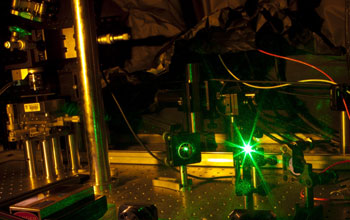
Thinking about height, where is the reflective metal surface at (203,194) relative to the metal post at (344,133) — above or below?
below

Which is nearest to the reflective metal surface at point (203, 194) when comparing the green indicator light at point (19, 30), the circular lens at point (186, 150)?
the circular lens at point (186, 150)

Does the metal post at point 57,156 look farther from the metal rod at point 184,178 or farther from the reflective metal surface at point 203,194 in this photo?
the metal rod at point 184,178

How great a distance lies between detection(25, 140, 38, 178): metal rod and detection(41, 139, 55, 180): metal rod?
7cm

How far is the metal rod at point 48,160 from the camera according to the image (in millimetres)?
1330

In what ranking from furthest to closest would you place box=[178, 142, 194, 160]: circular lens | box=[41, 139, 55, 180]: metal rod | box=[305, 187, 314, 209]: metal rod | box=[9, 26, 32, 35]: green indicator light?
1. box=[9, 26, 32, 35]: green indicator light
2. box=[41, 139, 55, 180]: metal rod
3. box=[178, 142, 194, 160]: circular lens
4. box=[305, 187, 314, 209]: metal rod

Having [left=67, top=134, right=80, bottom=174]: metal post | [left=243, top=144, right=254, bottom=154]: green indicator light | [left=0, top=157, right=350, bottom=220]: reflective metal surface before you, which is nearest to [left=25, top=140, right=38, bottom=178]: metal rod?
[left=0, top=157, right=350, bottom=220]: reflective metal surface

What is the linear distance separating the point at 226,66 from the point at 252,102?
0.54 m

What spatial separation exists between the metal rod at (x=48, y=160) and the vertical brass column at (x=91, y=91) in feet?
0.92

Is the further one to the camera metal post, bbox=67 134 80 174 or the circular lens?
metal post, bbox=67 134 80 174

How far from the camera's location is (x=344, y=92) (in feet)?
3.40

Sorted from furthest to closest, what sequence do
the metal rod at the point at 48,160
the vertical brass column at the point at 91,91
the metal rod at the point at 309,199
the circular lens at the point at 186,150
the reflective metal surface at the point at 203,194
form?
the metal rod at the point at 48,160 → the vertical brass column at the point at 91,91 → the circular lens at the point at 186,150 → the reflective metal surface at the point at 203,194 → the metal rod at the point at 309,199

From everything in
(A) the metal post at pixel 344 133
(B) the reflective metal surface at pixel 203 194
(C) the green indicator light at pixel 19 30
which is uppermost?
(C) the green indicator light at pixel 19 30

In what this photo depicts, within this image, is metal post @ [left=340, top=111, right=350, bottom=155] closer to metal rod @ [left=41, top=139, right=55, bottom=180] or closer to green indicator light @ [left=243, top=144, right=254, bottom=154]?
green indicator light @ [left=243, top=144, right=254, bottom=154]

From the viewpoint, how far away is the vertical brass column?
3.71 ft
